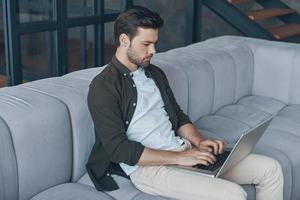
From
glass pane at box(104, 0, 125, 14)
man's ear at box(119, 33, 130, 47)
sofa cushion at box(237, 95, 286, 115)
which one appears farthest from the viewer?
glass pane at box(104, 0, 125, 14)

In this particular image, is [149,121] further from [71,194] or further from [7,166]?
[7,166]

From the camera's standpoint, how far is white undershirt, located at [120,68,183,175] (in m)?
2.24

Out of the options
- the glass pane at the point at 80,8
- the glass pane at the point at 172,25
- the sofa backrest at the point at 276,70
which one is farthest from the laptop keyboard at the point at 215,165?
the glass pane at the point at 172,25

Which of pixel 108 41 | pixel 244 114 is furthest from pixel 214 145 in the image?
pixel 108 41

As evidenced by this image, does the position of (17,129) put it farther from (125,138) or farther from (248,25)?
(248,25)

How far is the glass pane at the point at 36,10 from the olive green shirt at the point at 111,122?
Answer: 1.52 meters

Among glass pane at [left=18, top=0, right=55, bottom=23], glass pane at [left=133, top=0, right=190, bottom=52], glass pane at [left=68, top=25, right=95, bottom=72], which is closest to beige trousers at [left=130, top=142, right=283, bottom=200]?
glass pane at [left=18, top=0, right=55, bottom=23]

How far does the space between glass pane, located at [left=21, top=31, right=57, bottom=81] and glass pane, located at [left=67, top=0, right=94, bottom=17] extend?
0.81ft

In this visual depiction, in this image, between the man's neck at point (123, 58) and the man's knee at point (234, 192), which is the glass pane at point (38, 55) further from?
the man's knee at point (234, 192)

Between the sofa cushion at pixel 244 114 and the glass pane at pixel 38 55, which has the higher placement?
the glass pane at pixel 38 55

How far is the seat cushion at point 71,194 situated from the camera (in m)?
2.11

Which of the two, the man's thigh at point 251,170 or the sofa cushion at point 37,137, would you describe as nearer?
the sofa cushion at point 37,137

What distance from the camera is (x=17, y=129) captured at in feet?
6.73

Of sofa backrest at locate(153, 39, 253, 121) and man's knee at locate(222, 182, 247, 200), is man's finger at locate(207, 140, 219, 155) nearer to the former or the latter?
man's knee at locate(222, 182, 247, 200)
